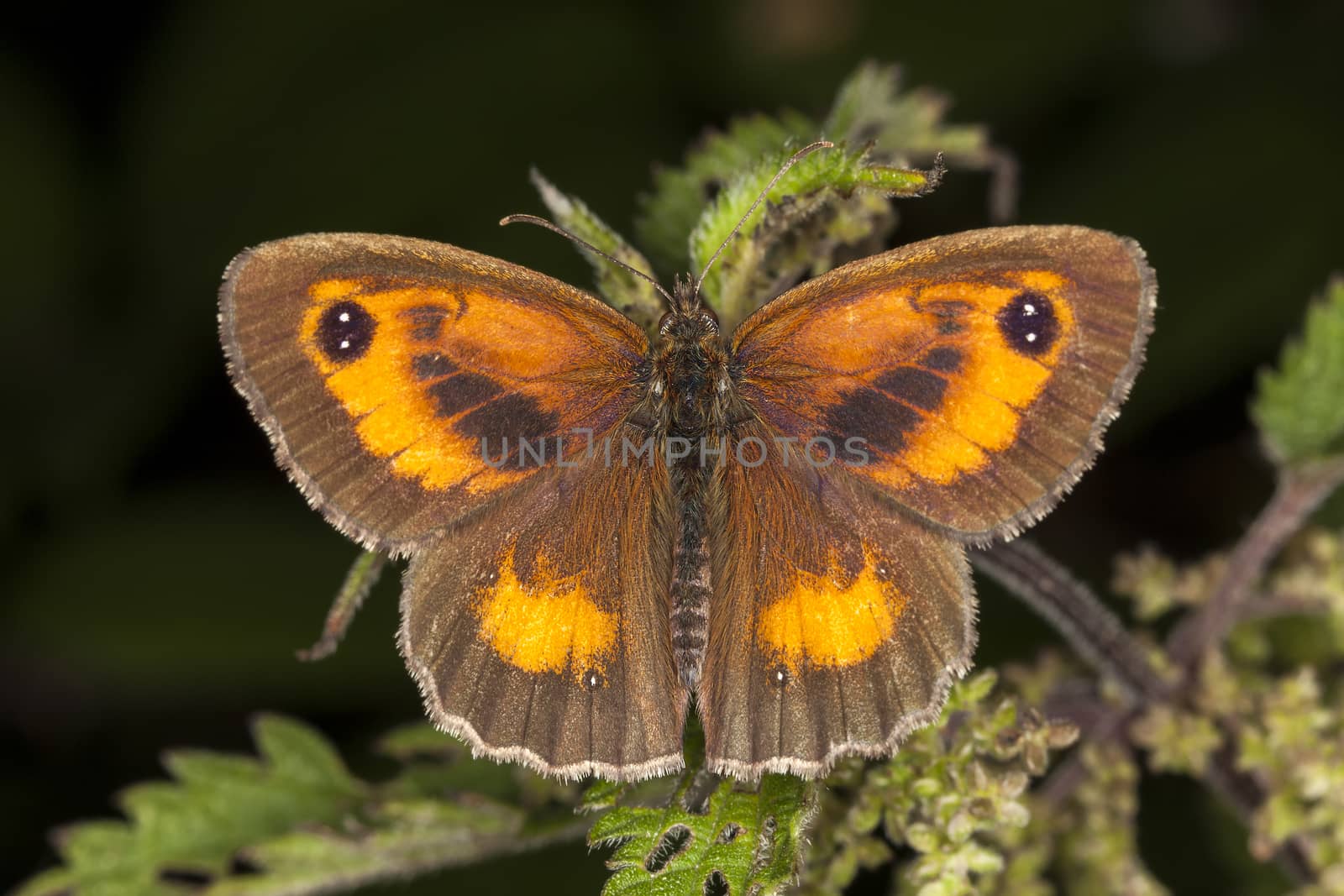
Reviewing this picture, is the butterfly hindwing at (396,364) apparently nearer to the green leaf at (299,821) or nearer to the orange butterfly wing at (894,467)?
the orange butterfly wing at (894,467)

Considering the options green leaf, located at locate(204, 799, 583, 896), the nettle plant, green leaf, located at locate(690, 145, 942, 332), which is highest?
green leaf, located at locate(690, 145, 942, 332)

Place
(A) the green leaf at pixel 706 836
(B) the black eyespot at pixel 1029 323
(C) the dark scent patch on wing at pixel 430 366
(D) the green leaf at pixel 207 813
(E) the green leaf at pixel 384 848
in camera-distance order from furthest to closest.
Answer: (D) the green leaf at pixel 207 813 < (E) the green leaf at pixel 384 848 < (C) the dark scent patch on wing at pixel 430 366 < (B) the black eyespot at pixel 1029 323 < (A) the green leaf at pixel 706 836

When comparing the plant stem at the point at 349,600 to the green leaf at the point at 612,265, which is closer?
the plant stem at the point at 349,600

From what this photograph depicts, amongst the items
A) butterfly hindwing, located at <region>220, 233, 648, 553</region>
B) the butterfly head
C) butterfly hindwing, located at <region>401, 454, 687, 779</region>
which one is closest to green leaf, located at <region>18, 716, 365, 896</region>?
butterfly hindwing, located at <region>401, 454, 687, 779</region>

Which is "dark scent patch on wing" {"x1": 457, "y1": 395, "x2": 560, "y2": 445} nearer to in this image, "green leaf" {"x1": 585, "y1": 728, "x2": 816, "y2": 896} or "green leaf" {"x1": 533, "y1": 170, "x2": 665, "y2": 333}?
"green leaf" {"x1": 533, "y1": 170, "x2": 665, "y2": 333}

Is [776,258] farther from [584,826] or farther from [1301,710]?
[1301,710]

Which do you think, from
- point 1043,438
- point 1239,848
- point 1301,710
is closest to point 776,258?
point 1043,438

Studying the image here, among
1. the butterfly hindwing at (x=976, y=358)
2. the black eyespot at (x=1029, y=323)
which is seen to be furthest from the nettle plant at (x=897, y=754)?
the black eyespot at (x=1029, y=323)
